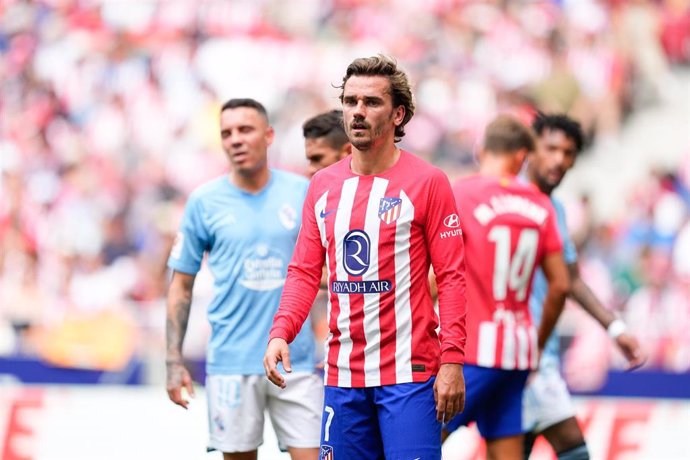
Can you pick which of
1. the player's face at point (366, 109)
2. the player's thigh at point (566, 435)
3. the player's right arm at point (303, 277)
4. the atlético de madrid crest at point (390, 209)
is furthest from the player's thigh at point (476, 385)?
the player's face at point (366, 109)

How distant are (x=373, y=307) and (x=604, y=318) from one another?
3.09 metres

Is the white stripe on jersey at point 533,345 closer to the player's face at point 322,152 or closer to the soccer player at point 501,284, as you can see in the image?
the soccer player at point 501,284

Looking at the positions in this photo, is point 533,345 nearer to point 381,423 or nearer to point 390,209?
point 381,423

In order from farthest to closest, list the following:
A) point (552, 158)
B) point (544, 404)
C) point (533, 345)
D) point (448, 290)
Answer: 1. point (552, 158)
2. point (544, 404)
3. point (533, 345)
4. point (448, 290)

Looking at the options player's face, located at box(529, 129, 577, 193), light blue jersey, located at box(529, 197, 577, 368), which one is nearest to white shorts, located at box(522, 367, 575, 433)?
light blue jersey, located at box(529, 197, 577, 368)

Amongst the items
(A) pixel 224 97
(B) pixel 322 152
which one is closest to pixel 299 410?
(B) pixel 322 152

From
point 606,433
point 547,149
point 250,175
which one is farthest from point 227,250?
point 606,433

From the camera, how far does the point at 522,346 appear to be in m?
6.02

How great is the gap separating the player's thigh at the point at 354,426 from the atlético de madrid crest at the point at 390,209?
2.13ft

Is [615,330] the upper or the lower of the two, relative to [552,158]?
lower

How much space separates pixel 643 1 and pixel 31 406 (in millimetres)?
9453

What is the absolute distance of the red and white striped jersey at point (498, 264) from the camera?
234 inches

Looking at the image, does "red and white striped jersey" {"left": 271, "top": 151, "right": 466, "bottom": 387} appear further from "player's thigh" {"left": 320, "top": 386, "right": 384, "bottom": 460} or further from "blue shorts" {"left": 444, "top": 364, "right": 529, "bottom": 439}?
"blue shorts" {"left": 444, "top": 364, "right": 529, "bottom": 439}

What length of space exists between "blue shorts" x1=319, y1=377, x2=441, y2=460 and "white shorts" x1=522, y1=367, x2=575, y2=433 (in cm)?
258
